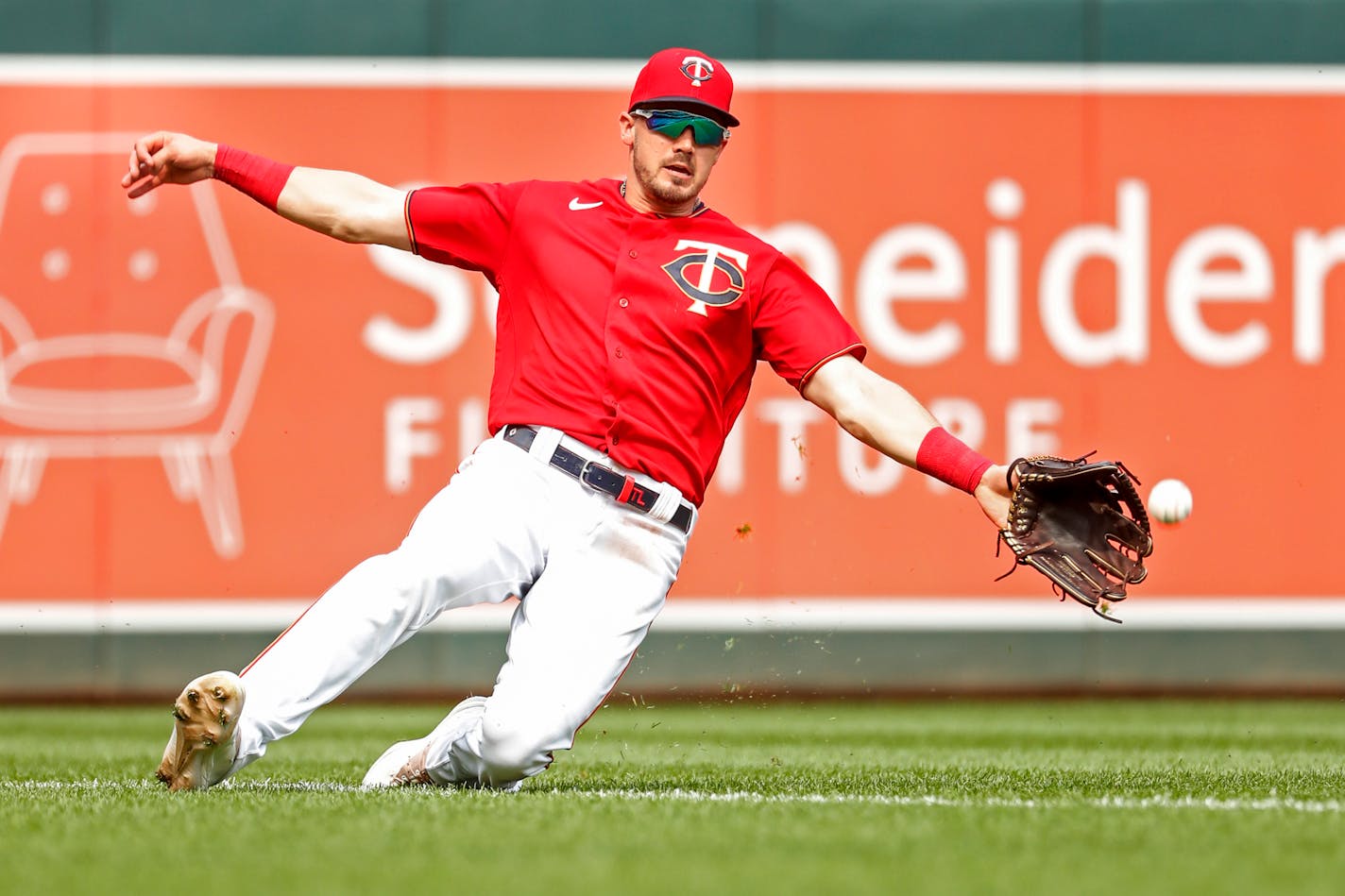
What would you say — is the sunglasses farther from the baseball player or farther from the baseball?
the baseball

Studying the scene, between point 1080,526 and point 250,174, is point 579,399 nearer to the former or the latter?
point 250,174

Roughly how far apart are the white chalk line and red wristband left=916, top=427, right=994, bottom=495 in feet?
2.46

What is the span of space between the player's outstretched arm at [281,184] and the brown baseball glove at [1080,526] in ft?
5.56

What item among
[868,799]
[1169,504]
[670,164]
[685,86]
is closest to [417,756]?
[868,799]

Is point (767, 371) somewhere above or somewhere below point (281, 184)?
below

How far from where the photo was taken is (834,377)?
445cm

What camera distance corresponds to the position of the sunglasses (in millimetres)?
4512

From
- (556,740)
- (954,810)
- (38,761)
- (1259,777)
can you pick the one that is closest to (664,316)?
(556,740)

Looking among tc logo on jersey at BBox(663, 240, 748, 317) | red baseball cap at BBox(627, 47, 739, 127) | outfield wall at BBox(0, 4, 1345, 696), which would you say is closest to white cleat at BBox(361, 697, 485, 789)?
tc logo on jersey at BBox(663, 240, 748, 317)

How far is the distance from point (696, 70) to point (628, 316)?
2.21 ft

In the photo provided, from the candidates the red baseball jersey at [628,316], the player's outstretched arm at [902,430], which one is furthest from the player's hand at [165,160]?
the player's outstretched arm at [902,430]

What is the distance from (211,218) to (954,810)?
18.4 feet

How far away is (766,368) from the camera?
8.46 metres

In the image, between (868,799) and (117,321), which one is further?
(117,321)
